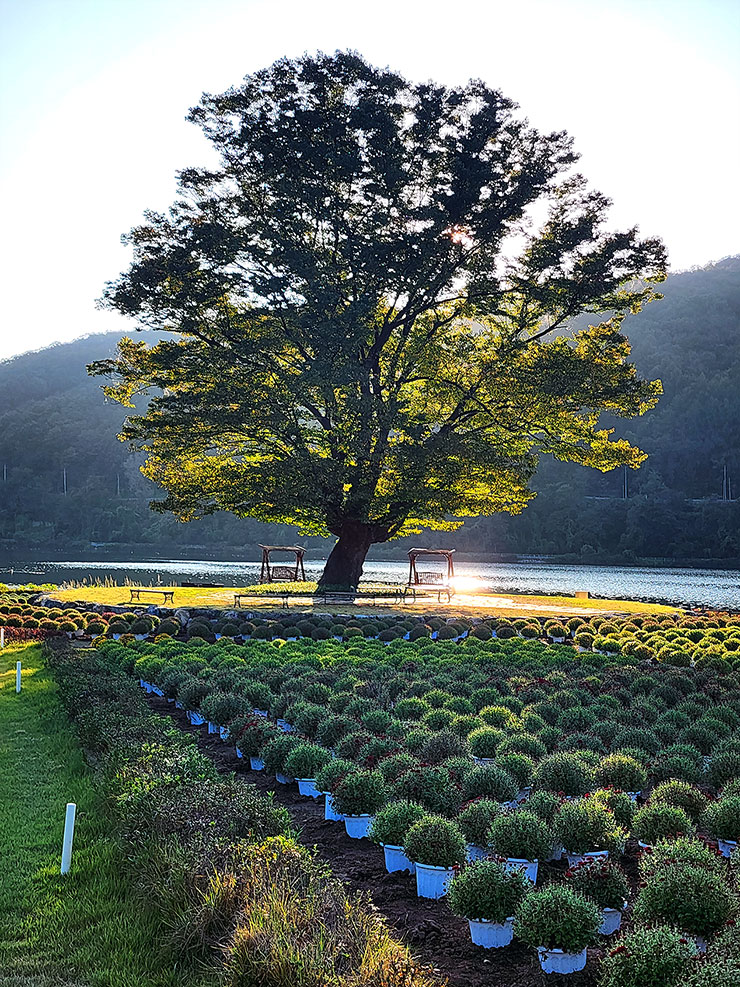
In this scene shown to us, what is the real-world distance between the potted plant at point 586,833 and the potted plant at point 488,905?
1164 millimetres

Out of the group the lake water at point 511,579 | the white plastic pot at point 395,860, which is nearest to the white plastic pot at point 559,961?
the white plastic pot at point 395,860

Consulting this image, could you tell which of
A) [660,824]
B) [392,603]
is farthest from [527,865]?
[392,603]

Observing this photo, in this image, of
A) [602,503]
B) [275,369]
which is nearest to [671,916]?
[275,369]

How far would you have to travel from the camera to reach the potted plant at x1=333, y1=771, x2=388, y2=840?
766 centimetres

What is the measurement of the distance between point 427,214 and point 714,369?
111284 millimetres

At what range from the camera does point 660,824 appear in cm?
683

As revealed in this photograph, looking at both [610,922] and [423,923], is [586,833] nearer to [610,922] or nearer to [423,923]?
[610,922]

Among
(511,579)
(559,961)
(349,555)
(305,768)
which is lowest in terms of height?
(511,579)

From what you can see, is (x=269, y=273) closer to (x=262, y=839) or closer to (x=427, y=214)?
(x=427, y=214)

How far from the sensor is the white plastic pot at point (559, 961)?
5.05 metres

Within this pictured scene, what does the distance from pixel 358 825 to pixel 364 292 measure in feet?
81.4

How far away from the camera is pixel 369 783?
7742 mm

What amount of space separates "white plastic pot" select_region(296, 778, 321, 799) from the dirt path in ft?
0.65

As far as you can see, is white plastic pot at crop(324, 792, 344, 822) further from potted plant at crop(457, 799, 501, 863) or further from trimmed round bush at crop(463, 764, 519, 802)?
potted plant at crop(457, 799, 501, 863)
